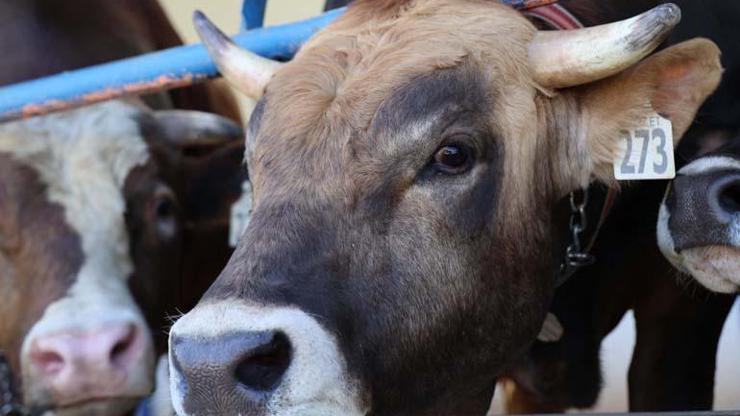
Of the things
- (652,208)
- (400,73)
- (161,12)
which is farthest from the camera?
(161,12)

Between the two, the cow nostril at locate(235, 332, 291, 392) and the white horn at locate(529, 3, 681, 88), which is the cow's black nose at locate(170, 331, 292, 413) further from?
the white horn at locate(529, 3, 681, 88)

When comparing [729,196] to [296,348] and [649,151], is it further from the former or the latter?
[296,348]

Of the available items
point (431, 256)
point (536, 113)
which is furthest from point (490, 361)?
point (536, 113)

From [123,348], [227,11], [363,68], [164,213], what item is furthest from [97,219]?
[227,11]

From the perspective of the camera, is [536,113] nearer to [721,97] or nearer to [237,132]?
[721,97]

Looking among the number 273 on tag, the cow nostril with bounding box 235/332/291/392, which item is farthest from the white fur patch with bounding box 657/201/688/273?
the cow nostril with bounding box 235/332/291/392

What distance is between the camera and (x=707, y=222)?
8.26 feet

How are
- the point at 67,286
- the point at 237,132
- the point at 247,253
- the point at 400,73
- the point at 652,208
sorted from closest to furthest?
the point at 247,253
the point at 400,73
the point at 67,286
the point at 652,208
the point at 237,132

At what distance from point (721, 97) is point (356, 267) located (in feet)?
4.62

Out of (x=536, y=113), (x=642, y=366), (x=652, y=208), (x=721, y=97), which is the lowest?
(x=642, y=366)

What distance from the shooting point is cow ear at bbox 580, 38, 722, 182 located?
96.7 inches

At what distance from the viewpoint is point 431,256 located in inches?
90.4

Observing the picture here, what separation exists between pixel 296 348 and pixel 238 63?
1.01 metres

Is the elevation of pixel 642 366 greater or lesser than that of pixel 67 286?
lesser
